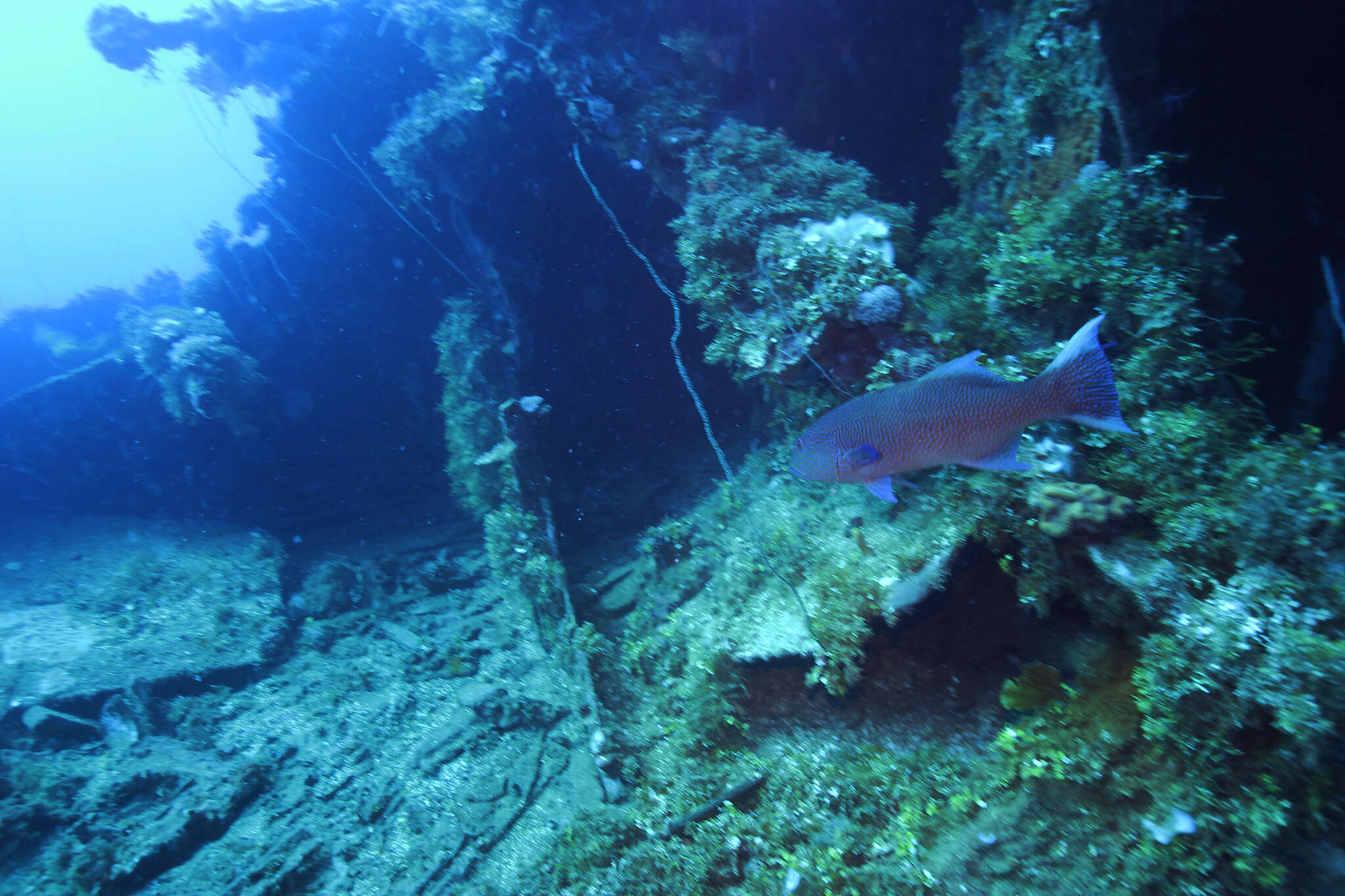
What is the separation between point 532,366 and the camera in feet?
27.2

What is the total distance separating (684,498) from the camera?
796 cm

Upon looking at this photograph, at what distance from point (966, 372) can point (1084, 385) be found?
0.47 meters

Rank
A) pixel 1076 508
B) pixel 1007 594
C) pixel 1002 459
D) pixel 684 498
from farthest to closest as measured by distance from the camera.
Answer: pixel 684 498
pixel 1007 594
pixel 1076 508
pixel 1002 459

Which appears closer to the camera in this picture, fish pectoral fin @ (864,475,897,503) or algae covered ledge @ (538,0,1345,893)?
algae covered ledge @ (538,0,1345,893)

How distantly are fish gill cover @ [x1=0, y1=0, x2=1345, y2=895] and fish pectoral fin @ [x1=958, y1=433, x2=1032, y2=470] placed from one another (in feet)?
1.84

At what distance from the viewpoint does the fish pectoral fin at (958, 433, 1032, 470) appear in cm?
245

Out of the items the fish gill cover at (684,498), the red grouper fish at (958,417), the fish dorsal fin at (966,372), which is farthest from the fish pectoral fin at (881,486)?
the fish dorsal fin at (966,372)

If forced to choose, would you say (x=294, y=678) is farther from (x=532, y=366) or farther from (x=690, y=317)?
(x=690, y=317)

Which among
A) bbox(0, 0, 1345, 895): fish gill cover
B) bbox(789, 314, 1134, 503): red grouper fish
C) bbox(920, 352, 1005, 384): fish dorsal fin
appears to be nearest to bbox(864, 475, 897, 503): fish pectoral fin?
bbox(789, 314, 1134, 503): red grouper fish

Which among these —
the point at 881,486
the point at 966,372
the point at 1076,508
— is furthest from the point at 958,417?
the point at 1076,508

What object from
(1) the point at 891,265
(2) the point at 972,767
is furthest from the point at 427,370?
(2) the point at 972,767

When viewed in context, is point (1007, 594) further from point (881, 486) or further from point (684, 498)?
point (684, 498)

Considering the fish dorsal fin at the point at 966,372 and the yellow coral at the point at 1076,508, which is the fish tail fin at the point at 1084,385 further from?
the yellow coral at the point at 1076,508

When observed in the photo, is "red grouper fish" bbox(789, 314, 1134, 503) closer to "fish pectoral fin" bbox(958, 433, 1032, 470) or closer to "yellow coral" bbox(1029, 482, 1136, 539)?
"fish pectoral fin" bbox(958, 433, 1032, 470)
